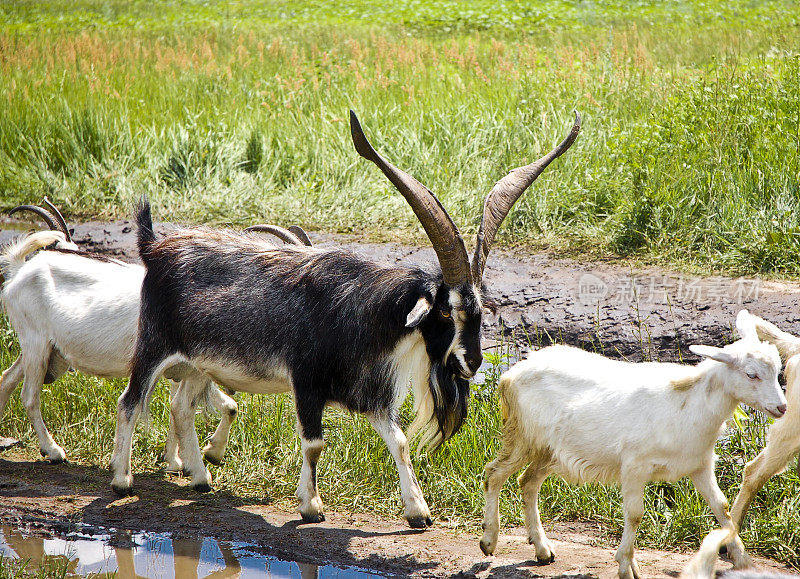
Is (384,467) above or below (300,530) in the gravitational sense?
above

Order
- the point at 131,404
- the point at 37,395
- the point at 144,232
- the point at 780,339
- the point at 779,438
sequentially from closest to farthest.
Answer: the point at 779,438
the point at 780,339
the point at 131,404
the point at 144,232
the point at 37,395

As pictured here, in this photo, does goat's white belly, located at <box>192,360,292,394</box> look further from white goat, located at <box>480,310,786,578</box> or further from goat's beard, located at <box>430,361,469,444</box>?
white goat, located at <box>480,310,786,578</box>

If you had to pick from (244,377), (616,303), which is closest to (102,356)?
(244,377)

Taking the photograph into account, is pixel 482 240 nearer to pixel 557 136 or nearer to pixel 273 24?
pixel 557 136

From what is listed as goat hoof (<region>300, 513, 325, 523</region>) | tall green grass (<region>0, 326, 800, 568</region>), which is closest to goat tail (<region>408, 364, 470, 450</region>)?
tall green grass (<region>0, 326, 800, 568</region>)

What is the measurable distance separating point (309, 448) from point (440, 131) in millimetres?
7184

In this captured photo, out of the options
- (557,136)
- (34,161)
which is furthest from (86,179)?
(557,136)

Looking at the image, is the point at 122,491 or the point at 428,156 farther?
the point at 428,156

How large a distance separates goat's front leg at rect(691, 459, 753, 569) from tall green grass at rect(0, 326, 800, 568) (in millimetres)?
665

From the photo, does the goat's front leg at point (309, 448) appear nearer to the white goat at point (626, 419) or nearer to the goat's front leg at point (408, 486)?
the goat's front leg at point (408, 486)

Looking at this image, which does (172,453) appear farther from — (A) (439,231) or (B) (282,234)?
(A) (439,231)

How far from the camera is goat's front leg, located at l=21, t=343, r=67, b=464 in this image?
648 centimetres

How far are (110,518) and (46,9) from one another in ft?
57.7

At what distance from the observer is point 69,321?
6.40 meters
